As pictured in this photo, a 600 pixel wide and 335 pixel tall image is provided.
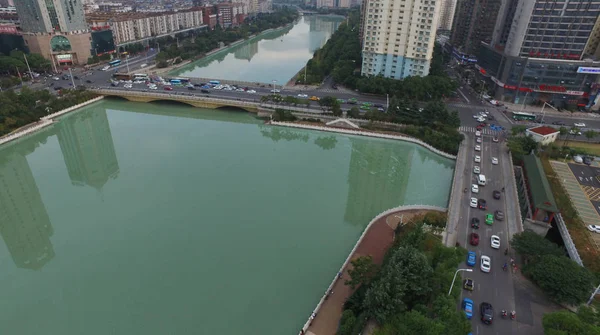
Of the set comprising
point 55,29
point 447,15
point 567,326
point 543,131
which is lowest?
point 543,131

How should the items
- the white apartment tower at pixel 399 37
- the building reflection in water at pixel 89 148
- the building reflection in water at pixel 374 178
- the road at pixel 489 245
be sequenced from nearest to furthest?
the road at pixel 489 245 < the building reflection in water at pixel 374 178 < the building reflection in water at pixel 89 148 < the white apartment tower at pixel 399 37

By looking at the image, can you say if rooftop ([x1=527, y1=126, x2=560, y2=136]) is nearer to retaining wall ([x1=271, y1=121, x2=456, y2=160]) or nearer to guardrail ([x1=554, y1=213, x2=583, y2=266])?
retaining wall ([x1=271, y1=121, x2=456, y2=160])

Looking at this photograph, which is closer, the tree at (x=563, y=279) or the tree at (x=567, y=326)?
the tree at (x=567, y=326)

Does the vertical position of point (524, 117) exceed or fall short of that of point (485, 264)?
it exceeds it

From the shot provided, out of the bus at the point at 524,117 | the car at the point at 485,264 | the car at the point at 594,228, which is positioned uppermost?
the bus at the point at 524,117

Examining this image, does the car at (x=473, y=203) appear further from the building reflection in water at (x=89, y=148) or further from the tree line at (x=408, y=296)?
the building reflection in water at (x=89, y=148)

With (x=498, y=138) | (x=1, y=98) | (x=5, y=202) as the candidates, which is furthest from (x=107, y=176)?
(x=498, y=138)

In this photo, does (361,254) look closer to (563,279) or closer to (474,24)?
(563,279)

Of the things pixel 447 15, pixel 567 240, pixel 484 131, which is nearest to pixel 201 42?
pixel 484 131

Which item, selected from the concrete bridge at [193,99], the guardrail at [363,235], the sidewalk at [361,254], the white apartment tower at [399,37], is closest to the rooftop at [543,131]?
the white apartment tower at [399,37]
